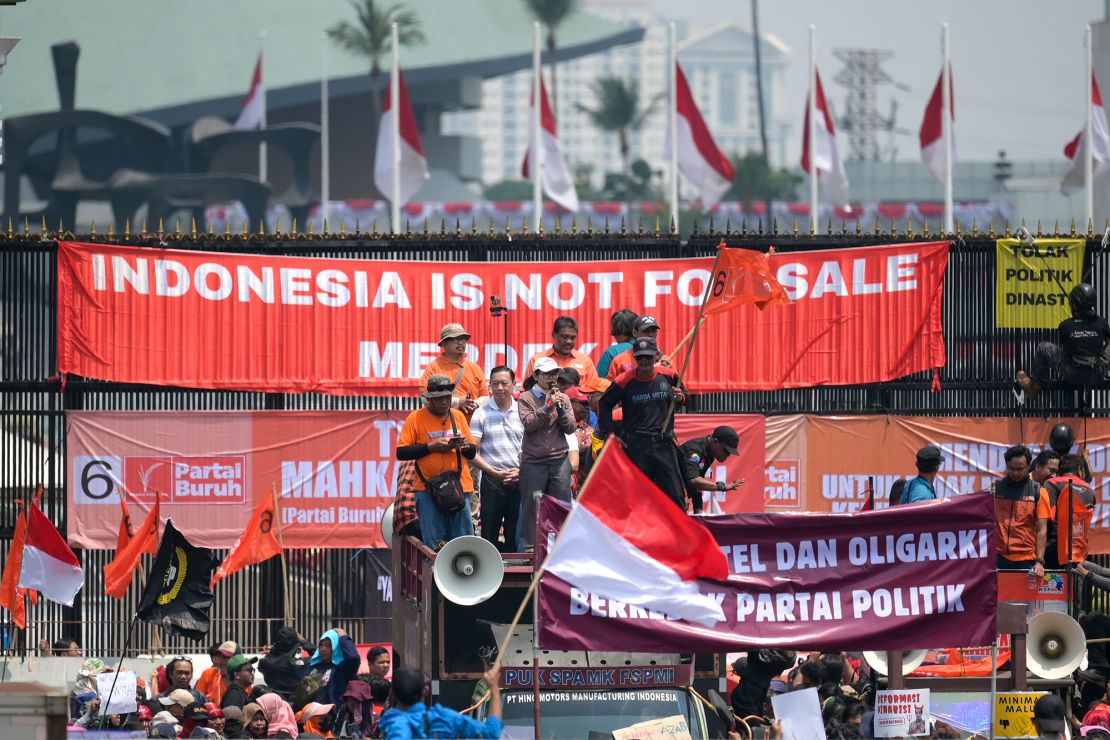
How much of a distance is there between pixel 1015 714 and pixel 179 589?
24.5 feet

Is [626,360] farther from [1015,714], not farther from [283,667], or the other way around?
[1015,714]

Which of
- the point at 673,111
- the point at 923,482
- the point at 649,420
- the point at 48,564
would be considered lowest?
the point at 48,564

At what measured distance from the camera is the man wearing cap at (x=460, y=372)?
55.1ft

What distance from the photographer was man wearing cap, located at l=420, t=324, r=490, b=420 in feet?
55.1

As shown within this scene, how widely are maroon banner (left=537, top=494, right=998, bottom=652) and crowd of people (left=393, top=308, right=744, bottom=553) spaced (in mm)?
2089

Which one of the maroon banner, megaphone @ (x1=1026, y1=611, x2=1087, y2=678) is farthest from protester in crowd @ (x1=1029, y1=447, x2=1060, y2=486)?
the maroon banner

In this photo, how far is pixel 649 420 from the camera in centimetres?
1439

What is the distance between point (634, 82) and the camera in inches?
5645

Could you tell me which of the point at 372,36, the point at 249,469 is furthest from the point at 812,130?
the point at 372,36

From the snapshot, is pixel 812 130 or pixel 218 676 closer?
pixel 218 676

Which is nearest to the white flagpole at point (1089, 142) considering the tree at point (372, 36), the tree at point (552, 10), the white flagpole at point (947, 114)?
the white flagpole at point (947, 114)

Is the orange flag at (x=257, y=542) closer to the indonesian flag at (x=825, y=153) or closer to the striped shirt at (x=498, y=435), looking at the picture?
the striped shirt at (x=498, y=435)

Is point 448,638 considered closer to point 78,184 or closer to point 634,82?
point 78,184

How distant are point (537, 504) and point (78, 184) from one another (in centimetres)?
8574
